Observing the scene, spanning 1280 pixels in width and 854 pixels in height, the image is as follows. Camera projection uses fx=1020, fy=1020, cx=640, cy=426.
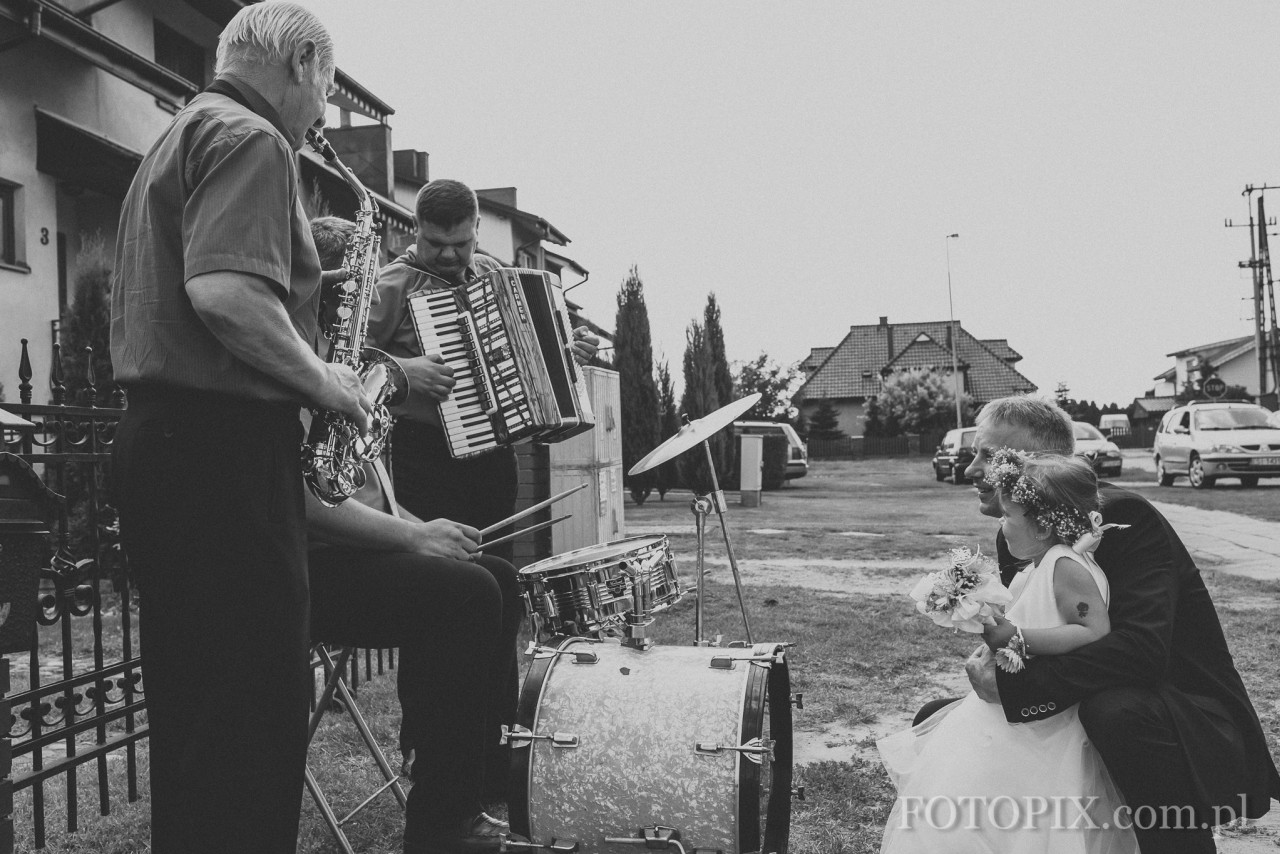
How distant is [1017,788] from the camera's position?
2.47 metres

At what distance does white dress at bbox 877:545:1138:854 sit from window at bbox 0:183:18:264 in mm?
11742

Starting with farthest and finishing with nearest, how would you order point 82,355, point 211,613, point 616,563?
point 82,355 < point 616,563 < point 211,613

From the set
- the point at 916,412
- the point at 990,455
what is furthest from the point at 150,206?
the point at 916,412

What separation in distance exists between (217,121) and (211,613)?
Result: 3.32ft

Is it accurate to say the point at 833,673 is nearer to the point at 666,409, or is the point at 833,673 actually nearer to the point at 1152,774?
the point at 1152,774

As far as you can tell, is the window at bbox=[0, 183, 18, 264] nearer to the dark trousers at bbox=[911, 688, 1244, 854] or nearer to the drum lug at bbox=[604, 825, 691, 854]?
the drum lug at bbox=[604, 825, 691, 854]

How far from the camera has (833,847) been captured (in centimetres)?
318

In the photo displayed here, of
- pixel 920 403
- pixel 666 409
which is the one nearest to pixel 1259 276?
pixel 920 403

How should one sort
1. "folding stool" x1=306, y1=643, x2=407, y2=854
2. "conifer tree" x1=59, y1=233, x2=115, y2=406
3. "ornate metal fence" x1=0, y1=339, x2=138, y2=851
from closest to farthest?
"folding stool" x1=306, y1=643, x2=407, y2=854
"ornate metal fence" x1=0, y1=339, x2=138, y2=851
"conifer tree" x1=59, y1=233, x2=115, y2=406

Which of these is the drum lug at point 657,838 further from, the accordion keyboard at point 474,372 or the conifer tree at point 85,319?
the conifer tree at point 85,319

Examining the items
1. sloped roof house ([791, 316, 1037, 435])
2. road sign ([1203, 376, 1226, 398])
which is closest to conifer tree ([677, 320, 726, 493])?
road sign ([1203, 376, 1226, 398])

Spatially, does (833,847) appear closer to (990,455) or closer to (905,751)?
(905,751)

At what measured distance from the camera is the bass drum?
269 centimetres

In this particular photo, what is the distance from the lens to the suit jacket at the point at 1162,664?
2449 mm
